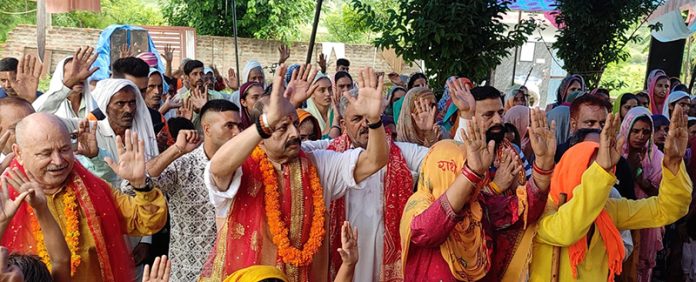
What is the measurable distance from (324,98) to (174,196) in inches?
119

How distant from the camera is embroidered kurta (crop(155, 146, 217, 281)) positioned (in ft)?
10.8

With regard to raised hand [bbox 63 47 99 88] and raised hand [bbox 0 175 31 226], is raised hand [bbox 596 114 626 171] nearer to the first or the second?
raised hand [bbox 0 175 31 226]

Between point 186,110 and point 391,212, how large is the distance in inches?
95.0

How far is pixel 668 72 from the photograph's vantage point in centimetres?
1280

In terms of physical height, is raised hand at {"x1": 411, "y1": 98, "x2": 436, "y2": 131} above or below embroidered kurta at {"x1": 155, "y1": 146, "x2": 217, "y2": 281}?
above

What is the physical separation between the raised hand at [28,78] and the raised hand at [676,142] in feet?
11.2

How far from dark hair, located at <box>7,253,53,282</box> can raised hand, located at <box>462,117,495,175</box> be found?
1.63 m

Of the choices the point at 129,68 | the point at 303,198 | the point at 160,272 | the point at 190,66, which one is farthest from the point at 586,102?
the point at 190,66

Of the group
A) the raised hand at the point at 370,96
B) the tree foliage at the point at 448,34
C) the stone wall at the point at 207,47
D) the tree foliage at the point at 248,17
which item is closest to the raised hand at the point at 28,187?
the raised hand at the point at 370,96

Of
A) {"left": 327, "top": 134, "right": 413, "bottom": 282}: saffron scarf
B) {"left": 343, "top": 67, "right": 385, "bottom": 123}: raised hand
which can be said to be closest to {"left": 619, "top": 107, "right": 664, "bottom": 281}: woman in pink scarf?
{"left": 327, "top": 134, "right": 413, "bottom": 282}: saffron scarf

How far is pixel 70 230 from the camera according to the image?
110 inches

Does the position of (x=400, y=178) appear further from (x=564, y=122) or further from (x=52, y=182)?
(x=564, y=122)

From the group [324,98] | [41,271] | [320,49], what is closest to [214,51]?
[320,49]

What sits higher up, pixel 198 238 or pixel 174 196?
pixel 174 196
